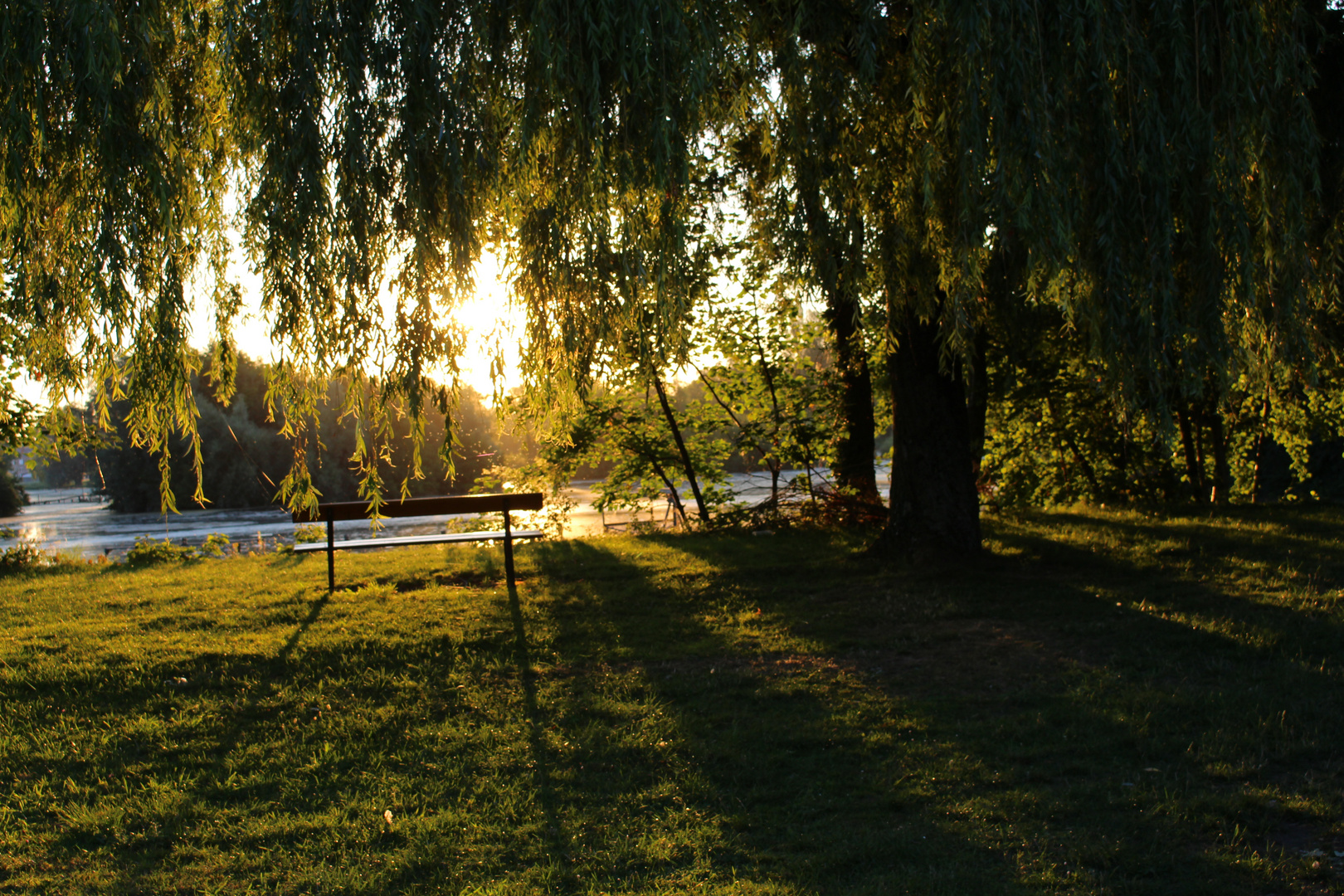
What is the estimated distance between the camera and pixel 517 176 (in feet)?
13.5

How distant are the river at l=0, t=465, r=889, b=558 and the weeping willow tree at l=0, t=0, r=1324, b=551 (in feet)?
29.5

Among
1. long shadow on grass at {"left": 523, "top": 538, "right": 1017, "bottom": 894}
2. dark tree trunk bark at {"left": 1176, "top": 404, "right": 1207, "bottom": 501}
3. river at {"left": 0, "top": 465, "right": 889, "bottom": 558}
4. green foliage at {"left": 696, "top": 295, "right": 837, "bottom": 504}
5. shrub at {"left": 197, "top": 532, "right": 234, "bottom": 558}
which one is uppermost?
green foliage at {"left": 696, "top": 295, "right": 837, "bottom": 504}

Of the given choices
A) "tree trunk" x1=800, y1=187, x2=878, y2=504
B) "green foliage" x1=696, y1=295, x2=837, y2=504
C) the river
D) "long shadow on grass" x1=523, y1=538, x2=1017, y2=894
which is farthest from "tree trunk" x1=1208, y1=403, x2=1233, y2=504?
"long shadow on grass" x1=523, y1=538, x2=1017, y2=894

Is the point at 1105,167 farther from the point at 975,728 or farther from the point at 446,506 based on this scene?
the point at 446,506

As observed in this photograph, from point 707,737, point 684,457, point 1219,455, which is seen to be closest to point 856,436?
point 684,457

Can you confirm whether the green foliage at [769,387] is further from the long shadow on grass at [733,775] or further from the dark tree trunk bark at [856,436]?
the long shadow on grass at [733,775]

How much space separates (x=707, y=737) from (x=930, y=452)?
4678 mm

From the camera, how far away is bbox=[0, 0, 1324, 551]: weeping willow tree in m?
3.63

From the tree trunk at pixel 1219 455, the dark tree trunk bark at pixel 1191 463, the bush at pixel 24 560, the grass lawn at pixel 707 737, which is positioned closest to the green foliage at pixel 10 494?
the bush at pixel 24 560

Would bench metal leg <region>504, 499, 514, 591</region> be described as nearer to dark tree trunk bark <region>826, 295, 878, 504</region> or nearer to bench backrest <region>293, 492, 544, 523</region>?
bench backrest <region>293, 492, 544, 523</region>

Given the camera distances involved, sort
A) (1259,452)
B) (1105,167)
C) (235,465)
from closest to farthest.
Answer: (1105,167) < (1259,452) < (235,465)

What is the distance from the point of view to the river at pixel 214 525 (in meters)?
14.9

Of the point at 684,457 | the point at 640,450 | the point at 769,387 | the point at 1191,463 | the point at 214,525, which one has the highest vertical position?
the point at 769,387

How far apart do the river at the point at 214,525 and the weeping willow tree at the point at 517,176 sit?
9005 millimetres
